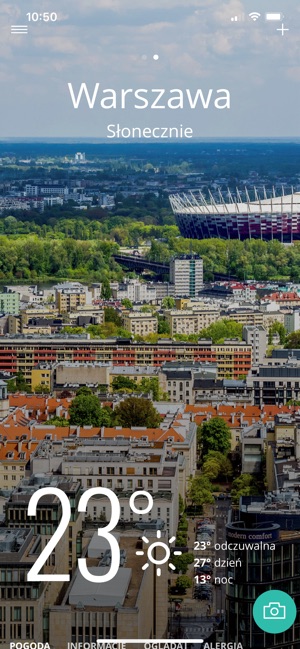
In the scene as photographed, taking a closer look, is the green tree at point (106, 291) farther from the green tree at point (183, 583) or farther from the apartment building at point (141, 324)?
the green tree at point (183, 583)

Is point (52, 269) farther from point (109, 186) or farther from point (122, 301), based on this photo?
point (109, 186)

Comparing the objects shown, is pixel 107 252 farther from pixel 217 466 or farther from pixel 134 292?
pixel 217 466

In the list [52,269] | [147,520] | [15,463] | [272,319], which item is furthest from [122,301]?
[147,520]

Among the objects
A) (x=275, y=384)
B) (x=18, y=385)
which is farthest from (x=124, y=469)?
(x=18, y=385)

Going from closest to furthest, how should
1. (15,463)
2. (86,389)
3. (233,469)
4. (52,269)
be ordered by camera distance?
1. (15,463)
2. (233,469)
3. (86,389)
4. (52,269)

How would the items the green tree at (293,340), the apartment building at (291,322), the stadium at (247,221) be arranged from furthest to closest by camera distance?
1. the stadium at (247,221)
2. the apartment building at (291,322)
3. the green tree at (293,340)

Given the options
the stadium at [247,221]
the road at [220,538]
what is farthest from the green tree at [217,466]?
the stadium at [247,221]
